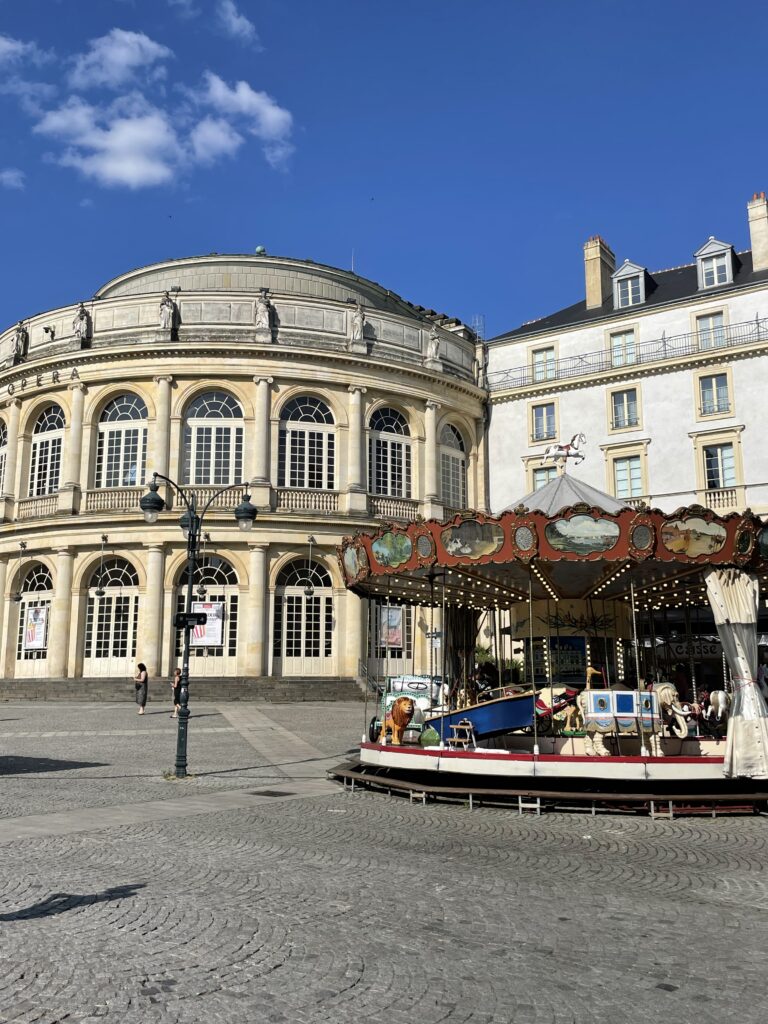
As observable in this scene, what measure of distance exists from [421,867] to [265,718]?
1800 centimetres

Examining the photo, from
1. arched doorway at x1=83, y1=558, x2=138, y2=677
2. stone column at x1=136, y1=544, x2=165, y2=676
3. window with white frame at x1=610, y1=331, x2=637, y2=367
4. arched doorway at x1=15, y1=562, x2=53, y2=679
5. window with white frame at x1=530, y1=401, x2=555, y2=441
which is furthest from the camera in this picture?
window with white frame at x1=530, y1=401, x2=555, y2=441

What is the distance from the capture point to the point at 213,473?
35656 mm

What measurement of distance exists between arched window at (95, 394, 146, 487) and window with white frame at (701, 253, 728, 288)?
80.0ft

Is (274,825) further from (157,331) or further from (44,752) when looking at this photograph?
(157,331)

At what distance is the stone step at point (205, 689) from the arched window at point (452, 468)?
1053cm

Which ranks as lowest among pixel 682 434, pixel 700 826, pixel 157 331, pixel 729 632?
pixel 700 826

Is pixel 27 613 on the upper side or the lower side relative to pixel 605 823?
upper

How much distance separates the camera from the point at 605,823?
11219 mm

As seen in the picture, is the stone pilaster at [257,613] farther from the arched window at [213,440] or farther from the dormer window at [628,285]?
the dormer window at [628,285]

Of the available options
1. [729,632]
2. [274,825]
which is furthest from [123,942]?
[729,632]

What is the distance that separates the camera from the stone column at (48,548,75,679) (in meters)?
34.6

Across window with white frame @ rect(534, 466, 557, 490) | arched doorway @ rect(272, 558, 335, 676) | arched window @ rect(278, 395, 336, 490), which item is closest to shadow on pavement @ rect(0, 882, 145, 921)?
arched doorway @ rect(272, 558, 335, 676)

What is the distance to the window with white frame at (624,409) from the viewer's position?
126 ft

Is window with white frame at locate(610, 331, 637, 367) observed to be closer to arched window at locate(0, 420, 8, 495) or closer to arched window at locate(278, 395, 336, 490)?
arched window at locate(278, 395, 336, 490)
